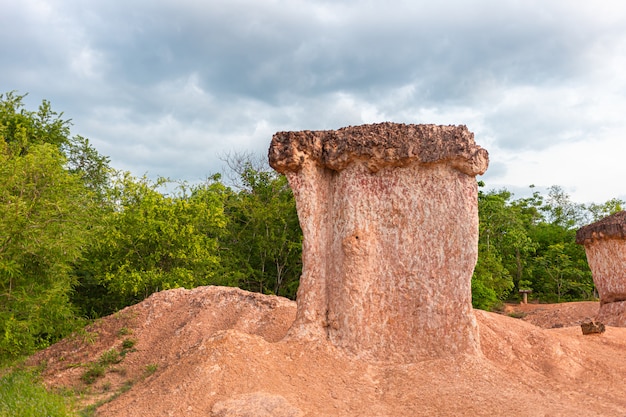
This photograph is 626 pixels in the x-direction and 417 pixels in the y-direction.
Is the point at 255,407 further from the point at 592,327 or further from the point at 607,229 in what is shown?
the point at 607,229

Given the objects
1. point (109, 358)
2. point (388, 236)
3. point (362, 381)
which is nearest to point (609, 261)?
point (388, 236)

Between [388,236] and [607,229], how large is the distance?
9.13 m

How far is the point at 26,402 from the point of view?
257 inches

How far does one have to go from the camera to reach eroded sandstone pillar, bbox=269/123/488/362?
7.34m

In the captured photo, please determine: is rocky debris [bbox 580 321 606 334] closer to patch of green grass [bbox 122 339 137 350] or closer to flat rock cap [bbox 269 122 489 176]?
flat rock cap [bbox 269 122 489 176]

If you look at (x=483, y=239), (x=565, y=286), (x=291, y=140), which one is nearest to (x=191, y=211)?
(x=291, y=140)

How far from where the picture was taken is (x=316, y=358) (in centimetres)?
720

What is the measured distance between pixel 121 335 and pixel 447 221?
7.12m

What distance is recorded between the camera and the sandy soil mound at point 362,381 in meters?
6.08

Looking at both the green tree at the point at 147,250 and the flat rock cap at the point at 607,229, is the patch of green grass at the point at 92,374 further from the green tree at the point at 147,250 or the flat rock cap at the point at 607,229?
the flat rock cap at the point at 607,229

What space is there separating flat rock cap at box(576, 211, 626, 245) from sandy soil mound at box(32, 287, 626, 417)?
16.4 ft

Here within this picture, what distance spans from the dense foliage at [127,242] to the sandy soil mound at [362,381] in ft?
5.95

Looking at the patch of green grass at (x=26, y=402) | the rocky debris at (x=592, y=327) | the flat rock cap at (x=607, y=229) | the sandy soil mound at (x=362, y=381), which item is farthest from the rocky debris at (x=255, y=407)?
the flat rock cap at (x=607, y=229)

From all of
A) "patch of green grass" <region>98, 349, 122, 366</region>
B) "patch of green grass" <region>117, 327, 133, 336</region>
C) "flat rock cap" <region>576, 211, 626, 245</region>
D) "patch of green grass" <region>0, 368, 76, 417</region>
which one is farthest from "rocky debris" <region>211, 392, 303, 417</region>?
"flat rock cap" <region>576, 211, 626, 245</region>
